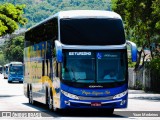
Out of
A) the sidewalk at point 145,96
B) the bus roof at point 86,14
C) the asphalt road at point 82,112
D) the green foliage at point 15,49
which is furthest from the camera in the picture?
the green foliage at point 15,49

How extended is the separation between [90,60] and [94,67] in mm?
276

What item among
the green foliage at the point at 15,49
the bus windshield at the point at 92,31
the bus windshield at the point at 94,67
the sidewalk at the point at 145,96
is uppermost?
the bus windshield at the point at 92,31

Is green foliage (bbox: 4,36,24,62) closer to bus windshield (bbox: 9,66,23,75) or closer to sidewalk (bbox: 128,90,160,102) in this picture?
bus windshield (bbox: 9,66,23,75)

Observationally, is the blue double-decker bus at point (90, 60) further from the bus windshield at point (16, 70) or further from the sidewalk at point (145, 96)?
the bus windshield at point (16, 70)

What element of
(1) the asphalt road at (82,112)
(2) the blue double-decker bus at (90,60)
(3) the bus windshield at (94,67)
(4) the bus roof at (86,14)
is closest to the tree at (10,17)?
(1) the asphalt road at (82,112)

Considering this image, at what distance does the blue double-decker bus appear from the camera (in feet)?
66.2

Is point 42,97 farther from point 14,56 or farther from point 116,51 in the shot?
point 14,56

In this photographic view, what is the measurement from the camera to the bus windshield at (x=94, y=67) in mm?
20312

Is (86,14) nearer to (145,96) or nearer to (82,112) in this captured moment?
(82,112)

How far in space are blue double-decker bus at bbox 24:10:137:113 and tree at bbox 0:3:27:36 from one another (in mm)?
16826

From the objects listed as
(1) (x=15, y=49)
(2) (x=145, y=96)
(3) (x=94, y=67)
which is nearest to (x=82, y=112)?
(3) (x=94, y=67)

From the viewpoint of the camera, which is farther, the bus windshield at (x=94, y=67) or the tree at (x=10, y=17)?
the tree at (x=10, y=17)

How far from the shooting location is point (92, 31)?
2075 centimetres

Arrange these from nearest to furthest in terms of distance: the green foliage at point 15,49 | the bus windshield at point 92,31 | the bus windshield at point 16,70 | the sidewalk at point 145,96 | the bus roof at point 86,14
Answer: the bus windshield at point 92,31 < the bus roof at point 86,14 < the sidewalk at point 145,96 < the bus windshield at point 16,70 < the green foliage at point 15,49
